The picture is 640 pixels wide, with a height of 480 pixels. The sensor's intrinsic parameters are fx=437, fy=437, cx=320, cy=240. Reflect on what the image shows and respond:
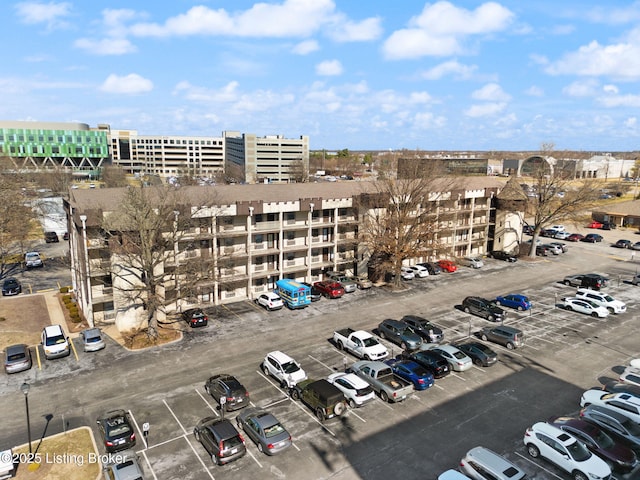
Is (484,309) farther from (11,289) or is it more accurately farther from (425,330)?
(11,289)

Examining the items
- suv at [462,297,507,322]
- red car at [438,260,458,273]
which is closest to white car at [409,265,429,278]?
red car at [438,260,458,273]

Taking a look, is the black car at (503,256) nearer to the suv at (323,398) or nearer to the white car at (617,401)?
the white car at (617,401)

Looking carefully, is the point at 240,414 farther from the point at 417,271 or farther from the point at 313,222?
Answer: the point at 417,271

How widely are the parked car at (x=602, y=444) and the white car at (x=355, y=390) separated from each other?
405 inches

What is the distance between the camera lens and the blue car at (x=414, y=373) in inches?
1118

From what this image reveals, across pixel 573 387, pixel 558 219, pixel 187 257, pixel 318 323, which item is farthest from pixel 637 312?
pixel 187 257

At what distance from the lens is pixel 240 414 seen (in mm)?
24828

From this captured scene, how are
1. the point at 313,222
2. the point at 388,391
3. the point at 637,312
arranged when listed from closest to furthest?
1. the point at 388,391
2. the point at 637,312
3. the point at 313,222

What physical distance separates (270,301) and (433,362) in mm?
18077

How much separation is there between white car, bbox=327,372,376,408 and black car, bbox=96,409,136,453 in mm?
11996

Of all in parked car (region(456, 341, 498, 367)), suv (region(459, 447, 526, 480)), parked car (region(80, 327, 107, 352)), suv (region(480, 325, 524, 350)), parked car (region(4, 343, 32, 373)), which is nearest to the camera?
suv (region(459, 447, 526, 480))

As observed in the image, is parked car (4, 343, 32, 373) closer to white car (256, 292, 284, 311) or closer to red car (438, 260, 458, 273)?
white car (256, 292, 284, 311)

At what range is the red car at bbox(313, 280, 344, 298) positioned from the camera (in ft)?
153

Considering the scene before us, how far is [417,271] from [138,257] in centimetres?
3301
